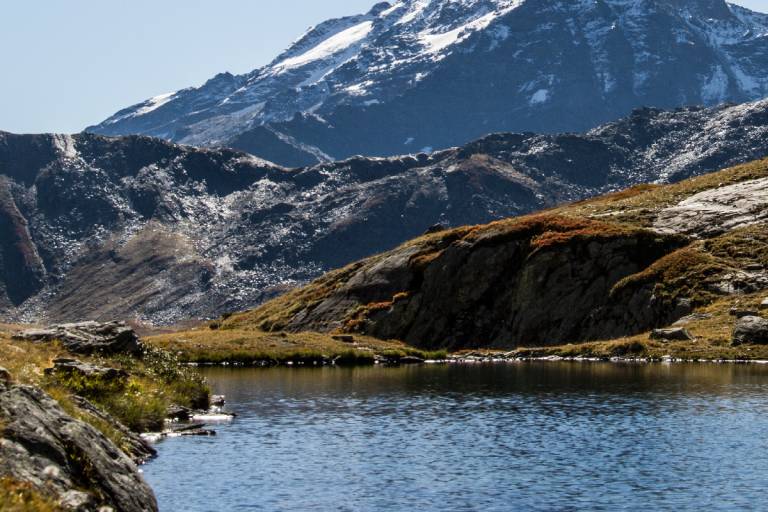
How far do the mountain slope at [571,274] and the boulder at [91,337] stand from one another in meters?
59.3

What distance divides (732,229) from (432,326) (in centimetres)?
3793

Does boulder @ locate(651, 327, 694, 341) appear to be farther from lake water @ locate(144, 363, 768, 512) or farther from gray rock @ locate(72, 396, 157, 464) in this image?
gray rock @ locate(72, 396, 157, 464)

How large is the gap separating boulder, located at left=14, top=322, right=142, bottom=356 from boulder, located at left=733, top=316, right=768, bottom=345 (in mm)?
54760

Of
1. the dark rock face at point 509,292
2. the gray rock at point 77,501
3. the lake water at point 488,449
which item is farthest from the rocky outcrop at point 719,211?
the gray rock at point 77,501

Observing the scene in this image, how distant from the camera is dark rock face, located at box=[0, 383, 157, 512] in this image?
2538 centimetres

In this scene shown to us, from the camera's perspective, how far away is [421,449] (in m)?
48.6

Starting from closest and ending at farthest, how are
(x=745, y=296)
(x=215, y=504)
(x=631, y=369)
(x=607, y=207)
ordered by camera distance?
(x=215, y=504) → (x=631, y=369) → (x=745, y=296) → (x=607, y=207)

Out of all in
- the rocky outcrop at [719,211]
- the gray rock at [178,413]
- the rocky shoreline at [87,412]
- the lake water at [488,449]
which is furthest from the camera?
the rocky outcrop at [719,211]

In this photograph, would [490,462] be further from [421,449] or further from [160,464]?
[160,464]

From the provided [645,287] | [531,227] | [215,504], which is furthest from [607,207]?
[215,504]

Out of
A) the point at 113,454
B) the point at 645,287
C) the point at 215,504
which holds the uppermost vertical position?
the point at 645,287

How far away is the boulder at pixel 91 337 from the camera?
64188 millimetres

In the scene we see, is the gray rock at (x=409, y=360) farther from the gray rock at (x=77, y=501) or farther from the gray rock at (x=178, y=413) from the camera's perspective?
the gray rock at (x=77, y=501)

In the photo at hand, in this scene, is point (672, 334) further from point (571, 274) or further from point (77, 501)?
point (77, 501)
